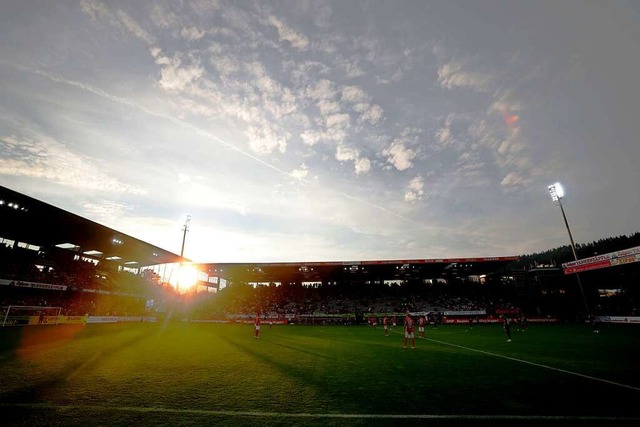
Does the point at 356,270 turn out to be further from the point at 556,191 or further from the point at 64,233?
the point at 64,233

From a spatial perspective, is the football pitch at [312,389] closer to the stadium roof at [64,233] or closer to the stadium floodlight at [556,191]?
the stadium roof at [64,233]

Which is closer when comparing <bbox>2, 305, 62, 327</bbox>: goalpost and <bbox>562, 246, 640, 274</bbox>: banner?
<bbox>2, 305, 62, 327</bbox>: goalpost

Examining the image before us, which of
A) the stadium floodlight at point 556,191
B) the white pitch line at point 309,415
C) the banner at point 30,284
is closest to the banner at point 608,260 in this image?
the stadium floodlight at point 556,191

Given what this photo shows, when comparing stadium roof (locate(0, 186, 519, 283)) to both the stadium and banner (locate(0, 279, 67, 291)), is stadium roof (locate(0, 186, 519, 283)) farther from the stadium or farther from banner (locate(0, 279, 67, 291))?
banner (locate(0, 279, 67, 291))

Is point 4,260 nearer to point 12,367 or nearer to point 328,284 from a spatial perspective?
point 12,367

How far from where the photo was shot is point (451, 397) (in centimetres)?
705

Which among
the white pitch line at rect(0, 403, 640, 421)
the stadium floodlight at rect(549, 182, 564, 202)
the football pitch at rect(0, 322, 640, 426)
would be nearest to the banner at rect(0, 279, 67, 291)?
the football pitch at rect(0, 322, 640, 426)

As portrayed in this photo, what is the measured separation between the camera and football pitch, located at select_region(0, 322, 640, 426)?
566 cm

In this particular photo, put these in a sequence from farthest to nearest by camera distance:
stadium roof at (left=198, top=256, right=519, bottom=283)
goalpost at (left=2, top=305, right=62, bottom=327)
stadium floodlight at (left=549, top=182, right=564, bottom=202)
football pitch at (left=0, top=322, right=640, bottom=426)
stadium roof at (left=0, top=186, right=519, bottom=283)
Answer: stadium roof at (left=198, top=256, right=519, bottom=283)
stadium floodlight at (left=549, top=182, right=564, bottom=202)
stadium roof at (left=0, top=186, right=519, bottom=283)
goalpost at (left=2, top=305, right=62, bottom=327)
football pitch at (left=0, top=322, right=640, bottom=426)

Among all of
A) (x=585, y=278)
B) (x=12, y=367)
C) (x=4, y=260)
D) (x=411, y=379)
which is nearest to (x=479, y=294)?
(x=585, y=278)

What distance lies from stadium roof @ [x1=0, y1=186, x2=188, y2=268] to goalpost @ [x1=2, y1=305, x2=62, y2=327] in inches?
347

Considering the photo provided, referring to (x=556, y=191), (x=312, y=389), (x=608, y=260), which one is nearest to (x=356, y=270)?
(x=556, y=191)

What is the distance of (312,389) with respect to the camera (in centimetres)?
766

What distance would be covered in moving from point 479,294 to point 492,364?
46075mm
